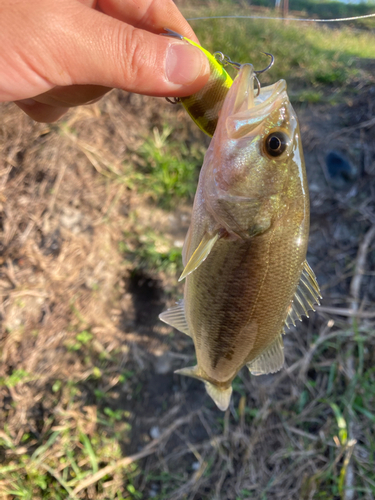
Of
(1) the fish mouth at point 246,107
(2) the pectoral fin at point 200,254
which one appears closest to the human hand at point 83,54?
(1) the fish mouth at point 246,107

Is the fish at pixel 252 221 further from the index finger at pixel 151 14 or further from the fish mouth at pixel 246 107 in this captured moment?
the index finger at pixel 151 14

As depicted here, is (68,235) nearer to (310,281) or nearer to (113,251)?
(113,251)

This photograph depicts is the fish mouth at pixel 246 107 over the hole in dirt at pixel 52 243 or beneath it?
over

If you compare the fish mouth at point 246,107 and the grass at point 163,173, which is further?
the grass at point 163,173

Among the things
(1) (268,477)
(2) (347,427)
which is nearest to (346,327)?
(2) (347,427)

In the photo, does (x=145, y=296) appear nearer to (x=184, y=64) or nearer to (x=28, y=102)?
(x=28, y=102)

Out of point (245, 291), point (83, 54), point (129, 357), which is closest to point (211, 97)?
point (83, 54)
